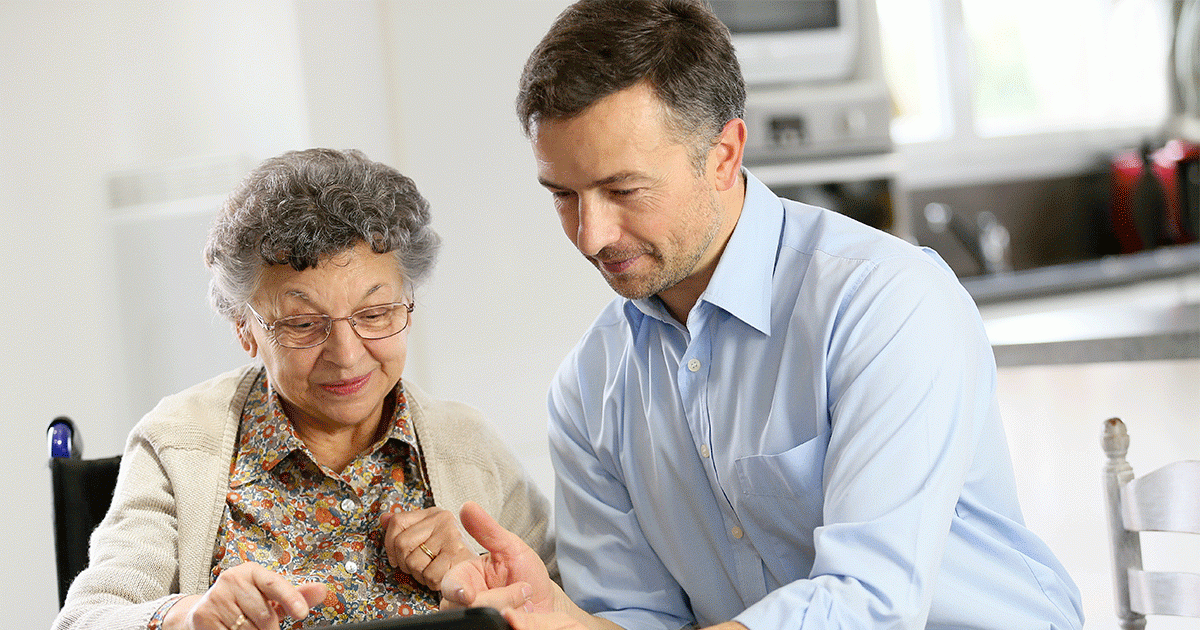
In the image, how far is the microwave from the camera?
3336mm

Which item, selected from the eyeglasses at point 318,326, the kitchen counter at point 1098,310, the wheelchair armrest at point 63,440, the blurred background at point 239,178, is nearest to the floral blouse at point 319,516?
the eyeglasses at point 318,326

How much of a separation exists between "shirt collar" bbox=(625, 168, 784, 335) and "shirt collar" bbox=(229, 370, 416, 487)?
0.39m

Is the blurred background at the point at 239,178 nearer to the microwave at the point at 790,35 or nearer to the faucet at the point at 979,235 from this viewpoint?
the microwave at the point at 790,35

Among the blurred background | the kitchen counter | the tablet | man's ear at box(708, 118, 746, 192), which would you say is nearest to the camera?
the tablet

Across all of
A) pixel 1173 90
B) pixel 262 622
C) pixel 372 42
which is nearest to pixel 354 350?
pixel 262 622

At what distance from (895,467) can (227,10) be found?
195 centimetres

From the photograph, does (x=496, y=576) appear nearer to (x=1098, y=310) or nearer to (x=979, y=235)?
(x=1098, y=310)

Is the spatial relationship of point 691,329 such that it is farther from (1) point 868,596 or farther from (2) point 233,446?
(2) point 233,446

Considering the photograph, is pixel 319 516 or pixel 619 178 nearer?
Answer: pixel 619 178

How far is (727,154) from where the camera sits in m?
1.27

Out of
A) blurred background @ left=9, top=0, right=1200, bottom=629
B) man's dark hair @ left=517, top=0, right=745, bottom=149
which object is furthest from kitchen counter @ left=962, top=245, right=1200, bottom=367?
man's dark hair @ left=517, top=0, right=745, bottom=149

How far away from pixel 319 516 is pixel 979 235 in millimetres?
3514

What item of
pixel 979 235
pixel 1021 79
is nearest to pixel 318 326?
pixel 979 235

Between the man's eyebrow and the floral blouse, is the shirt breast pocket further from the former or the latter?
the floral blouse
